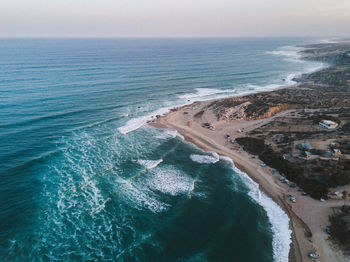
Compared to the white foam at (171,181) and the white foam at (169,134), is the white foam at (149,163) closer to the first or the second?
the white foam at (171,181)

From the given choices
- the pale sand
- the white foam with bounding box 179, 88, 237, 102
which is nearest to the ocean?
the pale sand

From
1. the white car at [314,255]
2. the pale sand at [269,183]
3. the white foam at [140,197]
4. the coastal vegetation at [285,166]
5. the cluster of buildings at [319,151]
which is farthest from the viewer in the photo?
the cluster of buildings at [319,151]

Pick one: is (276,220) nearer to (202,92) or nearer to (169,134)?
(169,134)

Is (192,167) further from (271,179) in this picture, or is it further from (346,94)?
(346,94)

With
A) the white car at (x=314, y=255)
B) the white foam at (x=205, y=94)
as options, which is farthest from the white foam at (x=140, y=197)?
the white foam at (x=205, y=94)

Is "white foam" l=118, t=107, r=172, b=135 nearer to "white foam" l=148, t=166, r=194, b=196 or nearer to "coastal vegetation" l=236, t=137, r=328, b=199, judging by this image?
"white foam" l=148, t=166, r=194, b=196
